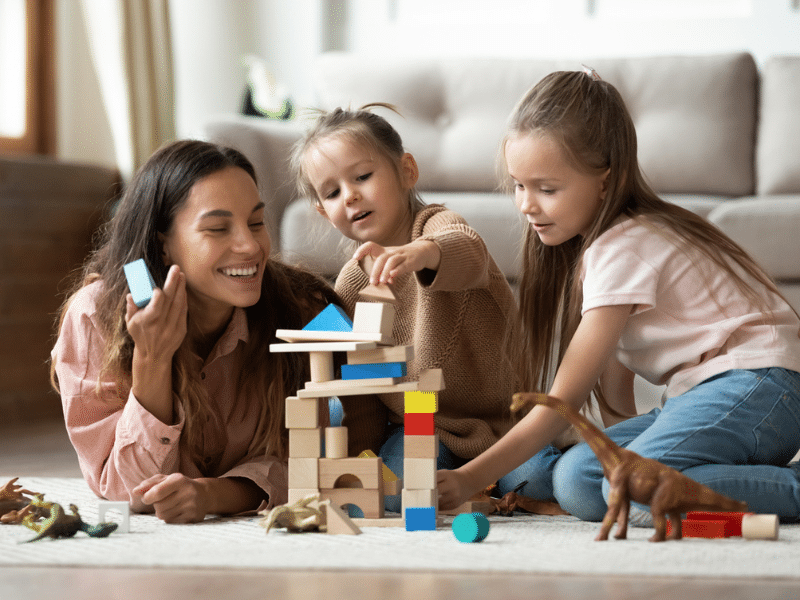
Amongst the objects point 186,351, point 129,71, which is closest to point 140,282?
point 186,351

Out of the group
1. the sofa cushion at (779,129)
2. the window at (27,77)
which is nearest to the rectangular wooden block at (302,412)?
the sofa cushion at (779,129)

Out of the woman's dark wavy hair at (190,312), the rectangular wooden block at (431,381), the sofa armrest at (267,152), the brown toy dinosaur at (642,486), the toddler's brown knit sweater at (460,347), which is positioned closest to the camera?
the brown toy dinosaur at (642,486)

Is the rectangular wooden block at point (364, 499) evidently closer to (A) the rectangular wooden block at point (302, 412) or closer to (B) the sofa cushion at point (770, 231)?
(A) the rectangular wooden block at point (302, 412)

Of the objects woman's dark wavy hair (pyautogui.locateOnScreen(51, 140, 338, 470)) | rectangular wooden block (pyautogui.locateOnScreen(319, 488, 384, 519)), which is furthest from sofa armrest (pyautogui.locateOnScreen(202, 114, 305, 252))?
rectangular wooden block (pyautogui.locateOnScreen(319, 488, 384, 519))

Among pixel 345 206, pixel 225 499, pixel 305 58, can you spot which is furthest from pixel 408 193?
pixel 305 58

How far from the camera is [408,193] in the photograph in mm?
1623

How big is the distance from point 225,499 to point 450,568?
47cm

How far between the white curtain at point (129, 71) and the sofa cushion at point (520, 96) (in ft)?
1.86

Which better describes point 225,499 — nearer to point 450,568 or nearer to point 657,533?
point 450,568

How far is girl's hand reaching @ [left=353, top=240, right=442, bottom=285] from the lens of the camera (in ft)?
3.88

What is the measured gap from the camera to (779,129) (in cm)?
269

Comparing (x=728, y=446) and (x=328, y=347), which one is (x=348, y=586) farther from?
(x=728, y=446)

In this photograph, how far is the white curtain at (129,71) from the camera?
2.96 meters

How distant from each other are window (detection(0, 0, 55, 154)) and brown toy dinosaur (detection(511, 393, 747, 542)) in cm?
235
